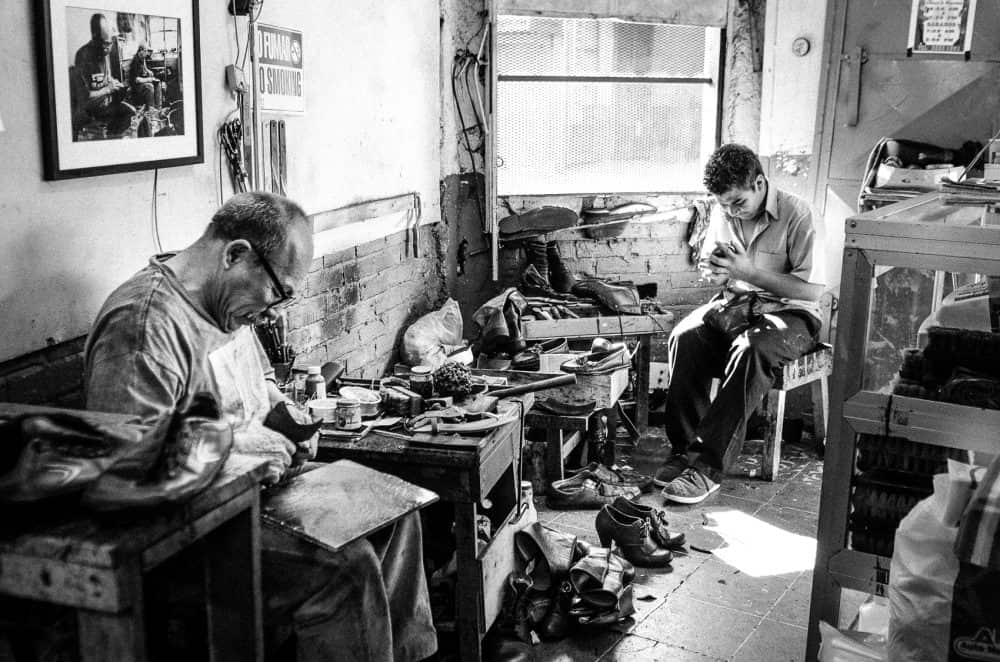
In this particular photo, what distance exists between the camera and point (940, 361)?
292 centimetres

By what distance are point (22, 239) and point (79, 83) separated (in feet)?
1.58

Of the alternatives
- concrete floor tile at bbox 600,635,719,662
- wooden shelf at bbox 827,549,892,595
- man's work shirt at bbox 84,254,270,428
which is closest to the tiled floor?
concrete floor tile at bbox 600,635,719,662

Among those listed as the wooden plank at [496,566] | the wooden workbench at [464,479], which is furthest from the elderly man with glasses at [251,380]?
the wooden plank at [496,566]

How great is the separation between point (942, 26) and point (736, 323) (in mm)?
2109

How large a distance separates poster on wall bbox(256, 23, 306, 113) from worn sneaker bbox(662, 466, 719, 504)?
2.57 metres

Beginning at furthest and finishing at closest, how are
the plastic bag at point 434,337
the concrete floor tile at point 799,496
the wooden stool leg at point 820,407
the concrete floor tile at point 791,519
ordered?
the wooden stool leg at point 820,407, the plastic bag at point 434,337, the concrete floor tile at point 799,496, the concrete floor tile at point 791,519

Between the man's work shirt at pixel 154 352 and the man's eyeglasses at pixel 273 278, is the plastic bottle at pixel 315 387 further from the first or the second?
the man's eyeglasses at pixel 273 278

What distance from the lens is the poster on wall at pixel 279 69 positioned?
3.83 m

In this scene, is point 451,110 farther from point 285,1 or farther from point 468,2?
point 285,1

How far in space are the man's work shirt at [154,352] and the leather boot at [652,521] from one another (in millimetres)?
2009

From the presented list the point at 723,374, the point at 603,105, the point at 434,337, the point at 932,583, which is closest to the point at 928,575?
the point at 932,583

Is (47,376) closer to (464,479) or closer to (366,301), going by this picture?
(464,479)

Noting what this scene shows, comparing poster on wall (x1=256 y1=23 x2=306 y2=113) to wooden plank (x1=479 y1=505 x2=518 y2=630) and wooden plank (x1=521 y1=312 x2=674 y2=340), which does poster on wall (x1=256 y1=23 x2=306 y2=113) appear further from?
wooden plank (x1=521 y1=312 x2=674 y2=340)

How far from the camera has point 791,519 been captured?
485cm
